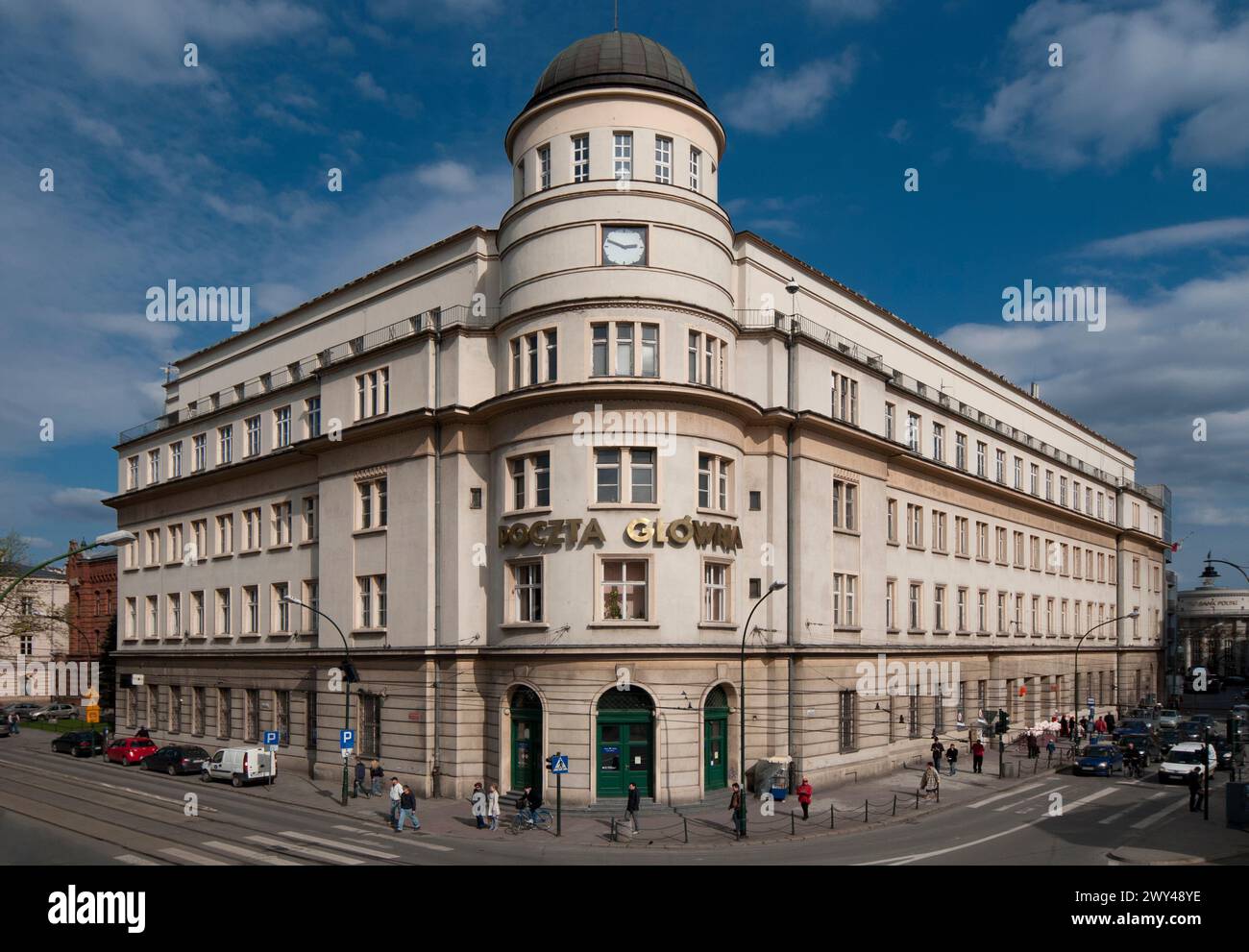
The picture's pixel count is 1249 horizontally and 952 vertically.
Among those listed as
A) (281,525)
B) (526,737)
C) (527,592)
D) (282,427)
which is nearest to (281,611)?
(281,525)

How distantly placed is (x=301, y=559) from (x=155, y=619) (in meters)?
19.1

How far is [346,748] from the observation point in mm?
39188

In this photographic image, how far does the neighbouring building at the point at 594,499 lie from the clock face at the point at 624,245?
19 cm

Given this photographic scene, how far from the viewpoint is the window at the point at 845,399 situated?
47.2m

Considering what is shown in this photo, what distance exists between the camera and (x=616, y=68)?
41.5 metres

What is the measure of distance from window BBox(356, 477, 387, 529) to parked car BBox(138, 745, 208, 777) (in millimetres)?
14650

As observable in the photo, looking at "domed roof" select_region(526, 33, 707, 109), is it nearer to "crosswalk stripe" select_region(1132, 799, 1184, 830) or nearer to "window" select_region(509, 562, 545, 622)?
"window" select_region(509, 562, 545, 622)

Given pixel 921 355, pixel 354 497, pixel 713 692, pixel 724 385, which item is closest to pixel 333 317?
pixel 354 497

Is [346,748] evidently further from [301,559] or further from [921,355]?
[921,355]

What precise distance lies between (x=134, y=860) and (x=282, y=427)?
3019 centimetres

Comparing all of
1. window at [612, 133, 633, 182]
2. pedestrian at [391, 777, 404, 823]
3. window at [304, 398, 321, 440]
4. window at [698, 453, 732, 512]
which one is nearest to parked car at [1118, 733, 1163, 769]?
window at [698, 453, 732, 512]

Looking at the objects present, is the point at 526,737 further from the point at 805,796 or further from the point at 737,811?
the point at 805,796

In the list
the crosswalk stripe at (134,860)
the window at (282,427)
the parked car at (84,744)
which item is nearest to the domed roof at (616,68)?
the window at (282,427)

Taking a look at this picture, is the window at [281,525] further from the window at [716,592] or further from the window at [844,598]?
the window at [844,598]
